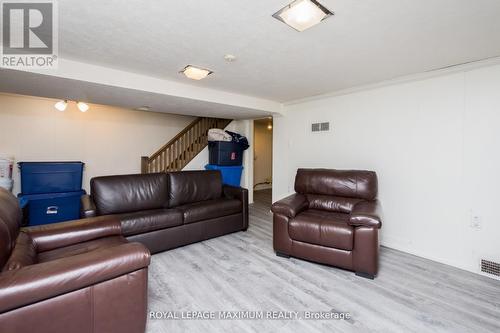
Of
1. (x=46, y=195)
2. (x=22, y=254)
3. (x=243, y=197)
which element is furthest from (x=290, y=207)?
(x=46, y=195)

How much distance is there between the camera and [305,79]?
2980 mm

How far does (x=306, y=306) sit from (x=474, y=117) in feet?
8.59

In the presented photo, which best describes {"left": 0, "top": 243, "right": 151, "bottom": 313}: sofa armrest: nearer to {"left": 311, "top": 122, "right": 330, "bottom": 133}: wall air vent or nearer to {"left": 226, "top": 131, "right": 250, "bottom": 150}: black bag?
{"left": 311, "top": 122, "right": 330, "bottom": 133}: wall air vent

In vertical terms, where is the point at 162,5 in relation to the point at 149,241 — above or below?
above

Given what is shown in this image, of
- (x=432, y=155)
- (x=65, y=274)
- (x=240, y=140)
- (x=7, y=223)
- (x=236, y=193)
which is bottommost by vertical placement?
(x=65, y=274)

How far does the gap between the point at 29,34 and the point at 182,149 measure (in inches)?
131

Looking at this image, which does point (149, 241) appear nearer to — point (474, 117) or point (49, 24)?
point (49, 24)

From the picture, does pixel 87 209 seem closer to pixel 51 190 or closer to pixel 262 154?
pixel 51 190

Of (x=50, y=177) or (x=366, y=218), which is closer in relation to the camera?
(x=366, y=218)

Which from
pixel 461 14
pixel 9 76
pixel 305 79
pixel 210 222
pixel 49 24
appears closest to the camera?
pixel 461 14

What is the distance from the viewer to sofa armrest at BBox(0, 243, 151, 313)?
1084 millimetres

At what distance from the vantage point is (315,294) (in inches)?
81.1

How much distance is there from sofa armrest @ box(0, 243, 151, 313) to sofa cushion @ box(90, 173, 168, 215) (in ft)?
5.68

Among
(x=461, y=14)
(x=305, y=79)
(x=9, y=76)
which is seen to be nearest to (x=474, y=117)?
(x=461, y=14)
